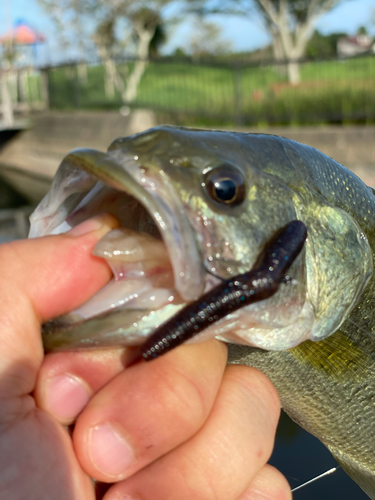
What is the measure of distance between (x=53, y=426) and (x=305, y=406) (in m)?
0.86

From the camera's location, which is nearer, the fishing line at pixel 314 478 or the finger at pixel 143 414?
the finger at pixel 143 414

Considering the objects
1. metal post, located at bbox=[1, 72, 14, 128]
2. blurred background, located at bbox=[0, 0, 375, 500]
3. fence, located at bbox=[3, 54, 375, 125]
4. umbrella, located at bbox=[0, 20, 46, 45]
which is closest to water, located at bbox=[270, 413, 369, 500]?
blurred background, located at bbox=[0, 0, 375, 500]

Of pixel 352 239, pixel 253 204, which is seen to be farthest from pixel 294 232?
pixel 352 239

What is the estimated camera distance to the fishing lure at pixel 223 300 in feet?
3.29

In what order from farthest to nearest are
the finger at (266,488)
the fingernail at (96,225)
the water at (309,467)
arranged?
the water at (309,467), the finger at (266,488), the fingernail at (96,225)

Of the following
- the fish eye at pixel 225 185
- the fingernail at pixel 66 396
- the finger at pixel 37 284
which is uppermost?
the fish eye at pixel 225 185

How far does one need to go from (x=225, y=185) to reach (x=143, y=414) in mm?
586

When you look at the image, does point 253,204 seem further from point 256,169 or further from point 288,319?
point 288,319

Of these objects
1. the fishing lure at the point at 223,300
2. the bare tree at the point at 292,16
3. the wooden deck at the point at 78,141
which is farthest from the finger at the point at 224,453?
the bare tree at the point at 292,16

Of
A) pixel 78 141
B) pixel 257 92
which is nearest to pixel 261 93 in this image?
pixel 257 92

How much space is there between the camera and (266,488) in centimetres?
151

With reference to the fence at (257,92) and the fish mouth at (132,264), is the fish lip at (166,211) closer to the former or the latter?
the fish mouth at (132,264)

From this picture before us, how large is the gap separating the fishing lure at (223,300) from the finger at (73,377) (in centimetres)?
30

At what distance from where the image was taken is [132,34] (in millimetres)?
26938
